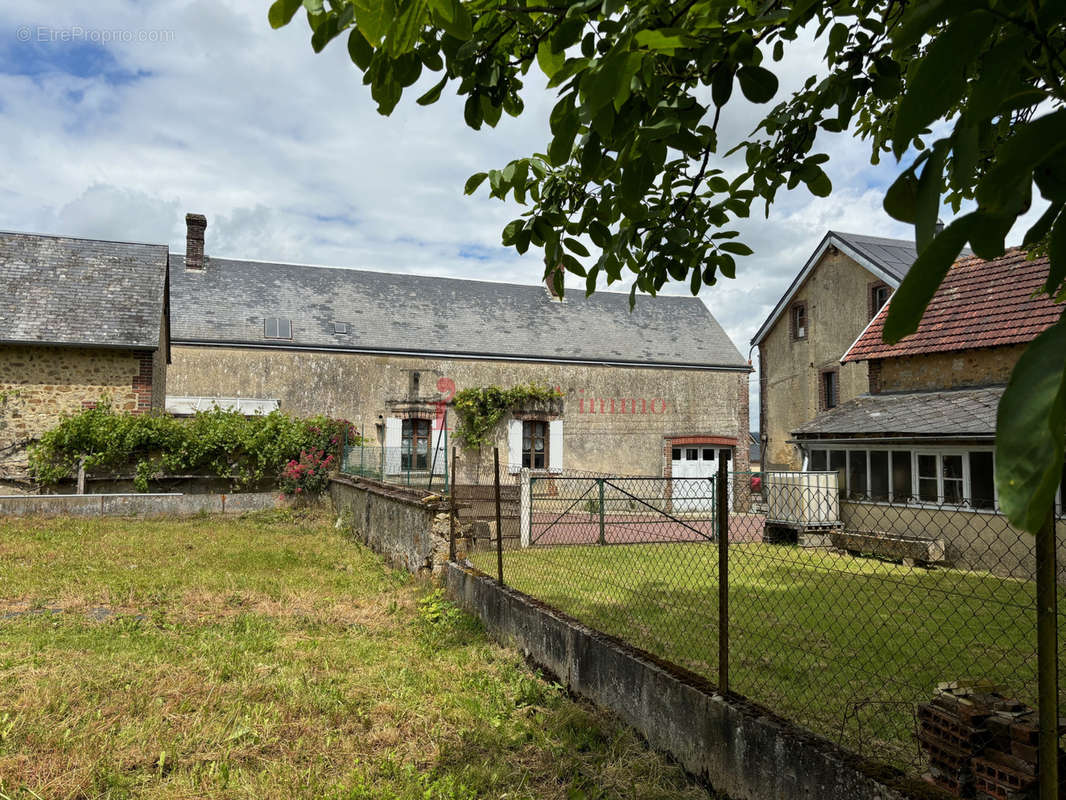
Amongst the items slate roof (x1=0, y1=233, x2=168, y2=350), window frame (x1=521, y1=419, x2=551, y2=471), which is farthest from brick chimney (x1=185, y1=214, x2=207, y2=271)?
window frame (x1=521, y1=419, x2=551, y2=471)

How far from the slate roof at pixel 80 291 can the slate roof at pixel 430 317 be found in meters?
2.33

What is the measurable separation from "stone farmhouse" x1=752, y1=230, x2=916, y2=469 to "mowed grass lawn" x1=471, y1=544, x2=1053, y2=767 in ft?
35.1

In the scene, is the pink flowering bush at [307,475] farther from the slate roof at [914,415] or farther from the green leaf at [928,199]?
the green leaf at [928,199]

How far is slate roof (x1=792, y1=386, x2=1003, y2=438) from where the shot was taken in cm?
1195

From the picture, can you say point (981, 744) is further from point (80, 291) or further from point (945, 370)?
point (80, 291)

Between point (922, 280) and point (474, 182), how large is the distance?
2474 mm

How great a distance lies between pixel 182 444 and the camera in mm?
15133

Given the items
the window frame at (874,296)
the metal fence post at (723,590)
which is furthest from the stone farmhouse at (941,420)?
the metal fence post at (723,590)

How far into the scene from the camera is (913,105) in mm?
788

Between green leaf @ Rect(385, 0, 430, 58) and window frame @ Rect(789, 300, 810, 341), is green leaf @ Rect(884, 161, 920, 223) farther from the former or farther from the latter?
window frame @ Rect(789, 300, 810, 341)

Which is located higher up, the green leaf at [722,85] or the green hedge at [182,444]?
the green leaf at [722,85]

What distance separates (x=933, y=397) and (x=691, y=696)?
12.4m

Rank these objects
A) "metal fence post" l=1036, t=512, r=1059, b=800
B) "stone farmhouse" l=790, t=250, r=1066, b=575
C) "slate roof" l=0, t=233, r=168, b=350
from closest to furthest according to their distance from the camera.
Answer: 1. "metal fence post" l=1036, t=512, r=1059, b=800
2. "stone farmhouse" l=790, t=250, r=1066, b=575
3. "slate roof" l=0, t=233, r=168, b=350

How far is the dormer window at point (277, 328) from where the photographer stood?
1969cm
